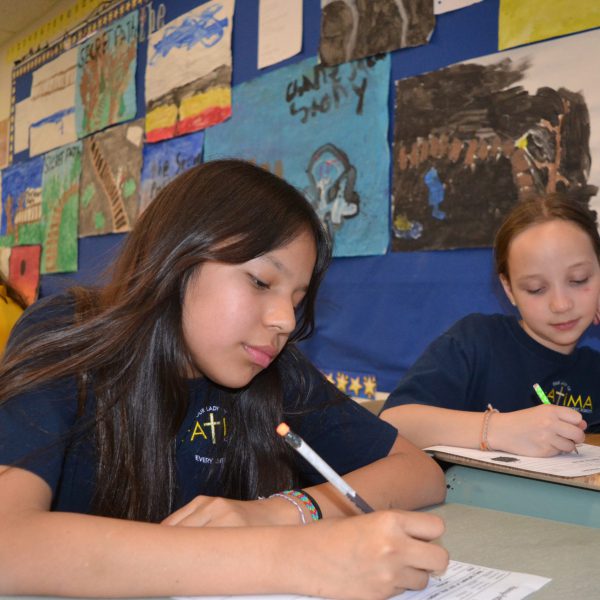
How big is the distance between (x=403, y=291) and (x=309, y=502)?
96 cm

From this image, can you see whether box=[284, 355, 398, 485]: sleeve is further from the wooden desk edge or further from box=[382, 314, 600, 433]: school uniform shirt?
box=[382, 314, 600, 433]: school uniform shirt

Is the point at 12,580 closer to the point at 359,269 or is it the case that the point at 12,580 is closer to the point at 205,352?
the point at 205,352

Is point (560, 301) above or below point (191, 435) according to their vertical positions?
above

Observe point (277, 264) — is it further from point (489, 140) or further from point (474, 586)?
point (489, 140)

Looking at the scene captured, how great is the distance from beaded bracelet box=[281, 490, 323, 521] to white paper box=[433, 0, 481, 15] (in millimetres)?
1152

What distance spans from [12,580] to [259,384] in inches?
17.3

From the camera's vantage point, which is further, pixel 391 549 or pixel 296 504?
pixel 296 504

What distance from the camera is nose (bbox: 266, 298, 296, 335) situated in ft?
2.45

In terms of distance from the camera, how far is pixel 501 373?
4.09ft

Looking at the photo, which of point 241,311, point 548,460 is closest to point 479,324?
point 548,460

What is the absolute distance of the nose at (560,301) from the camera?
1146 millimetres

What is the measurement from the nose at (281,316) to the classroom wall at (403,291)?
77 cm

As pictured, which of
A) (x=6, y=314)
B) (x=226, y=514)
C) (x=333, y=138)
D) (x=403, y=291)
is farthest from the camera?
(x=6, y=314)

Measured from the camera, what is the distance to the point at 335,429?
888mm
